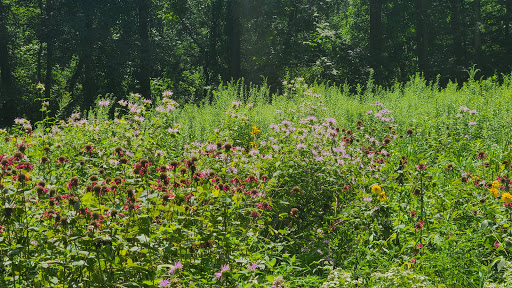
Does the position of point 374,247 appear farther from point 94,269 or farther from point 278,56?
point 278,56

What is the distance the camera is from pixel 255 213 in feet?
9.37

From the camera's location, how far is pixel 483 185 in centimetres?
324

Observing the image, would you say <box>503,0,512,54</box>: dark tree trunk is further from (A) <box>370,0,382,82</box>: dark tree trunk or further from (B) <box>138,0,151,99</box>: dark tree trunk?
(B) <box>138,0,151,99</box>: dark tree trunk

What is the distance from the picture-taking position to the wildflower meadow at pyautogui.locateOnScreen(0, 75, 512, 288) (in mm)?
2260

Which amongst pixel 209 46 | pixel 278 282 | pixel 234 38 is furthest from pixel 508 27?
pixel 278 282

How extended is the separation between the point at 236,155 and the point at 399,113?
13.6ft

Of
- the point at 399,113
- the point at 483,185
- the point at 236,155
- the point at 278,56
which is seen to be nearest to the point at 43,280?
the point at 236,155

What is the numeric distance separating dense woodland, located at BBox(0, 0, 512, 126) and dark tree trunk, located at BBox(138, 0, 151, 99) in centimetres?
4

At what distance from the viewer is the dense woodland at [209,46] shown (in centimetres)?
1762

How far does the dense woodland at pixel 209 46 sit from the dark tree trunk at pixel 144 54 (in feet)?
0.13

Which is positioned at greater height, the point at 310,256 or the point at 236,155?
the point at 236,155

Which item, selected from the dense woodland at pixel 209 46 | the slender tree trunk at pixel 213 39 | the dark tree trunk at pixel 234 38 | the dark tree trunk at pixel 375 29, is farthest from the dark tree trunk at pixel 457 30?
the slender tree trunk at pixel 213 39

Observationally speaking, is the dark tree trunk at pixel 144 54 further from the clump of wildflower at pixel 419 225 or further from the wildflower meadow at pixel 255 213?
the clump of wildflower at pixel 419 225

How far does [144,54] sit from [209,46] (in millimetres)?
4055
